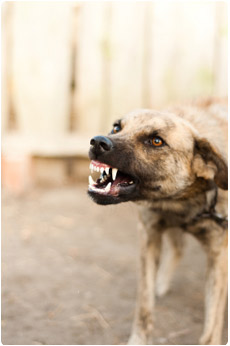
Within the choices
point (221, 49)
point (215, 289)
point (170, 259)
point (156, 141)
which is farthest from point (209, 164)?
point (221, 49)

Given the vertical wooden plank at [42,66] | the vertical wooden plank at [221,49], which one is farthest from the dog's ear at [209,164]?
the vertical wooden plank at [42,66]

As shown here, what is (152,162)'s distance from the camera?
3.08m

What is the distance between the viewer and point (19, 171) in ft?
22.5

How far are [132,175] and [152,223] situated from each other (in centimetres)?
61

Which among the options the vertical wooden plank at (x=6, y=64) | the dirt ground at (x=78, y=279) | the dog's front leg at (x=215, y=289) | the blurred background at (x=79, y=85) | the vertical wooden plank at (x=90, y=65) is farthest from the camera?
the vertical wooden plank at (x=6, y=64)

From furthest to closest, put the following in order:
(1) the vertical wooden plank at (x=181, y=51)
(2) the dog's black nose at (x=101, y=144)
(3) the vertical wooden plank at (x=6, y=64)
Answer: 1. (3) the vertical wooden plank at (x=6, y=64)
2. (1) the vertical wooden plank at (x=181, y=51)
3. (2) the dog's black nose at (x=101, y=144)

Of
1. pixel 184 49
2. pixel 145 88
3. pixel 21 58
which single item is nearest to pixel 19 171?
pixel 21 58

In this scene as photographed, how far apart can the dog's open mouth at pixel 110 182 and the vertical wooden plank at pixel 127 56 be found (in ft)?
12.8

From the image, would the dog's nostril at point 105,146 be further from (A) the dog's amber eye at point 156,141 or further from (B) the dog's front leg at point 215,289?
(B) the dog's front leg at point 215,289

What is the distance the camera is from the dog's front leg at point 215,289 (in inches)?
132

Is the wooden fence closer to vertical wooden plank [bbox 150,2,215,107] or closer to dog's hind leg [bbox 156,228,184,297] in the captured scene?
vertical wooden plank [bbox 150,2,215,107]

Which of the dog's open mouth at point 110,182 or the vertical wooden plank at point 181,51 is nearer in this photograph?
the dog's open mouth at point 110,182

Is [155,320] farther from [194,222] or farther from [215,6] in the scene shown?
[215,6]

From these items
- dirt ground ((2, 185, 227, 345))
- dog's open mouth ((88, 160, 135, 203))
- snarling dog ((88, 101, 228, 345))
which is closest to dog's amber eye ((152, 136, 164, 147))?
snarling dog ((88, 101, 228, 345))
